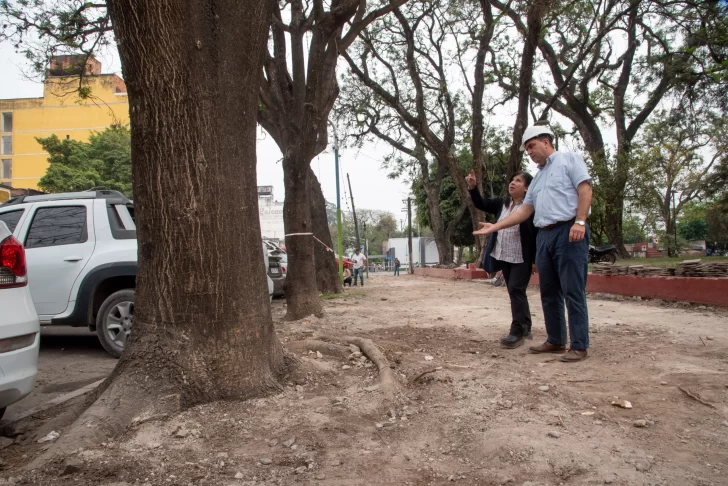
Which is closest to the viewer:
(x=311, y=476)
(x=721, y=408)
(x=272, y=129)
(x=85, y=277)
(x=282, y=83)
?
(x=311, y=476)

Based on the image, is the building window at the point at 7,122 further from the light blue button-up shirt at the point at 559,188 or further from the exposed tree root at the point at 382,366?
the light blue button-up shirt at the point at 559,188

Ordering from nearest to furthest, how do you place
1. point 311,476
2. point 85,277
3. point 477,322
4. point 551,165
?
1. point 311,476
2. point 551,165
3. point 85,277
4. point 477,322

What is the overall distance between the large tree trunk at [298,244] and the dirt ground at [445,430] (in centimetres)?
285

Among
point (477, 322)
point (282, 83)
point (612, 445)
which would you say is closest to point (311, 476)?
point (612, 445)

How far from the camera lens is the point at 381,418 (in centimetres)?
290

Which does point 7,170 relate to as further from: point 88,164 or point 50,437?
point 50,437

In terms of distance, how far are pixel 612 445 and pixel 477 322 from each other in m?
3.82

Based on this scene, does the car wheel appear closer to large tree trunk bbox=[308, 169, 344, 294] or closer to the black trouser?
the black trouser

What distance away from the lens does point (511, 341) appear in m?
4.59

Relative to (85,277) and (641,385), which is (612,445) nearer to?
(641,385)

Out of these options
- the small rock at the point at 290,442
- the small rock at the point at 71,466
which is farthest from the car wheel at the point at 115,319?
the small rock at the point at 290,442

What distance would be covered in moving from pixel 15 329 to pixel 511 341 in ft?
11.9

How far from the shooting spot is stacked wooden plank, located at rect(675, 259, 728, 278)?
7.53m

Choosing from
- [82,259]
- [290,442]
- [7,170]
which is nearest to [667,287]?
[290,442]
